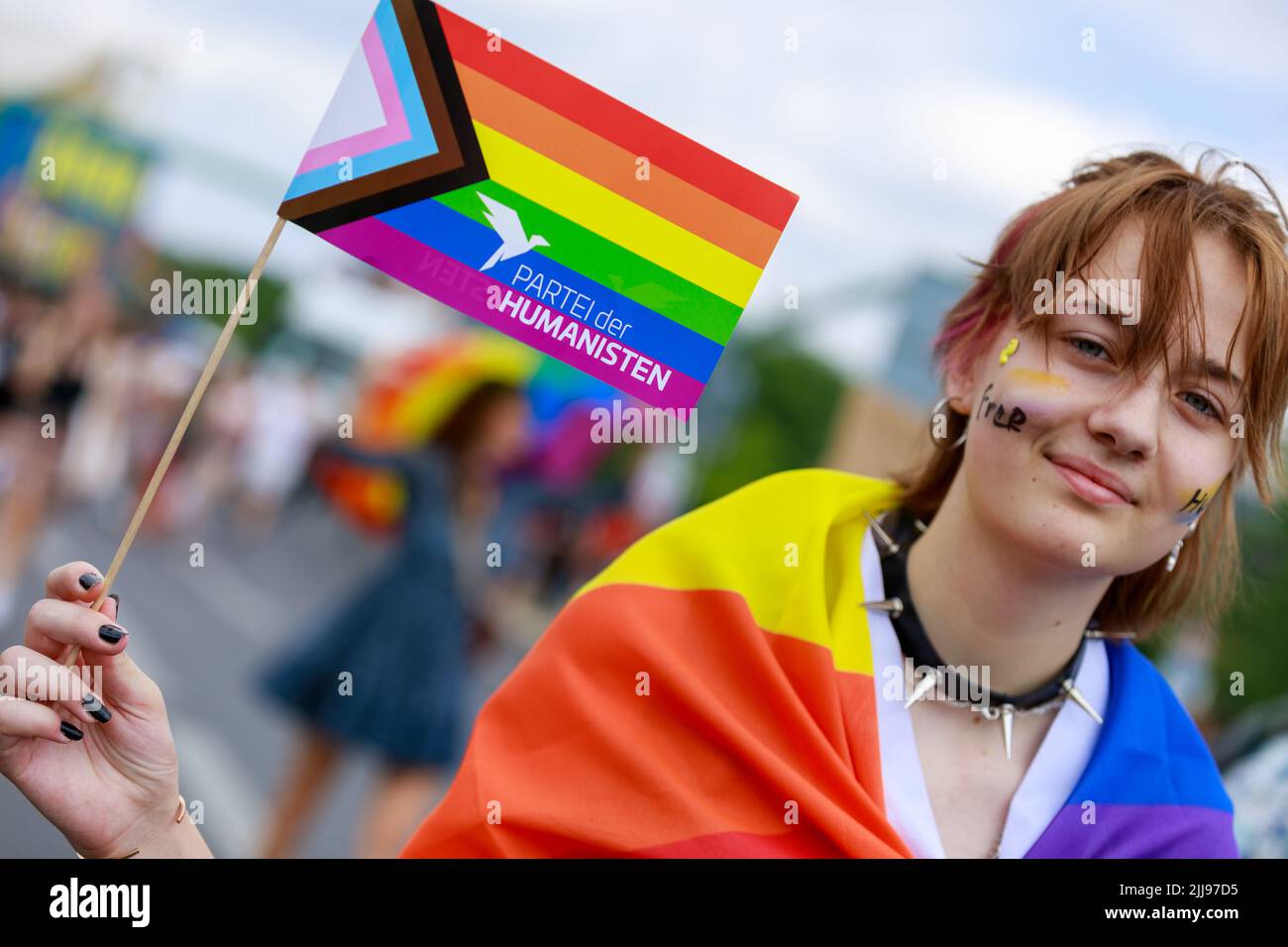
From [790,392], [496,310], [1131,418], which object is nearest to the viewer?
[1131,418]

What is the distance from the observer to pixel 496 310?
1.99 metres

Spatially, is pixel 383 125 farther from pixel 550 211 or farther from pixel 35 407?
pixel 35 407

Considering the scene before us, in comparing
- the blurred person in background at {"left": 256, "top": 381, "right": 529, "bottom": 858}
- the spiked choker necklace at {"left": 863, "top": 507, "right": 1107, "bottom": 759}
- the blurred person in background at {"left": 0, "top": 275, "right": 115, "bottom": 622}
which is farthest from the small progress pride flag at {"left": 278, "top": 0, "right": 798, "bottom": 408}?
the blurred person in background at {"left": 0, "top": 275, "right": 115, "bottom": 622}

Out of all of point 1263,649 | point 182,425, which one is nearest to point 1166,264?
point 182,425

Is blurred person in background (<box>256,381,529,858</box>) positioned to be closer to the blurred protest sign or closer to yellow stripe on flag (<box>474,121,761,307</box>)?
yellow stripe on flag (<box>474,121,761,307</box>)

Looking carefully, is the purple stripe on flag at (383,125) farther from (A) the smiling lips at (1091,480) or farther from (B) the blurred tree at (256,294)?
(B) the blurred tree at (256,294)

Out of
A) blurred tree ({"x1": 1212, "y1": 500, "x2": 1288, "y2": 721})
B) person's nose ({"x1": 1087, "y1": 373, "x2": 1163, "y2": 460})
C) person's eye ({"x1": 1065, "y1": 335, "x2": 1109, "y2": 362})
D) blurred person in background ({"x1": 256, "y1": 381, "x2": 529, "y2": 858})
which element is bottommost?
blurred tree ({"x1": 1212, "y1": 500, "x2": 1288, "y2": 721})

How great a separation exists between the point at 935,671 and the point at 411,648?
3360 mm

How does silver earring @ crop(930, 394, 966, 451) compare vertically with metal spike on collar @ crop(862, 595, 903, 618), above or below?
above

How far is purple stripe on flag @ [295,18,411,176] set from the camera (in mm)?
1929

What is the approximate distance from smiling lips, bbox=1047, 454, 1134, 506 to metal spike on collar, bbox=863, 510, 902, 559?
0.39 metres

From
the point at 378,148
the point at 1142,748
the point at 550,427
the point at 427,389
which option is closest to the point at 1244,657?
the point at 550,427
